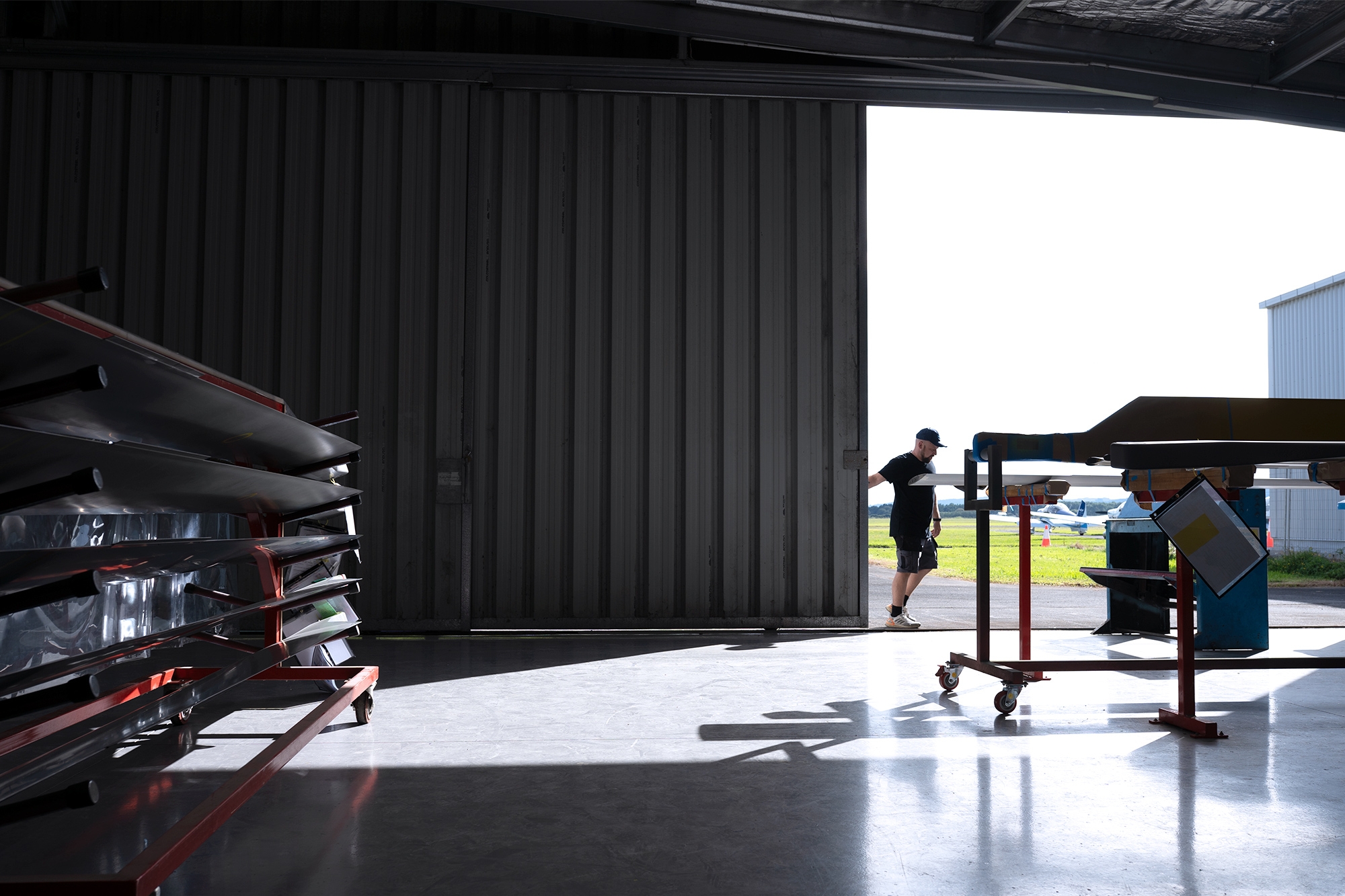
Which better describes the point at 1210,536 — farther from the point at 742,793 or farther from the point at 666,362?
the point at 666,362

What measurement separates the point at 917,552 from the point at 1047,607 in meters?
3.49

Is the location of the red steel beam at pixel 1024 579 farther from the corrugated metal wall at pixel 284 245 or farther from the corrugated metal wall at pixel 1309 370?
the corrugated metal wall at pixel 1309 370

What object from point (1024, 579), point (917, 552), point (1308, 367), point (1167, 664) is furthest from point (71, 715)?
point (1308, 367)

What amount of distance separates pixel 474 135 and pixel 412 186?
0.60 metres

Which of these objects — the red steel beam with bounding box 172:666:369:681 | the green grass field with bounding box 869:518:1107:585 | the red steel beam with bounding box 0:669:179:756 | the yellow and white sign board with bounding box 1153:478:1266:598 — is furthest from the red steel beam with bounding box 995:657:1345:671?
the red steel beam with bounding box 0:669:179:756

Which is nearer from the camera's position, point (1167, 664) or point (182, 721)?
point (182, 721)

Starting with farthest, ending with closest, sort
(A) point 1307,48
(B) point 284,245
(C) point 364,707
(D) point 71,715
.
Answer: (B) point 284,245 < (A) point 1307,48 < (C) point 364,707 < (D) point 71,715

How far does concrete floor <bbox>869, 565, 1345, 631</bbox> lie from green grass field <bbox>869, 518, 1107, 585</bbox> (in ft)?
1.48

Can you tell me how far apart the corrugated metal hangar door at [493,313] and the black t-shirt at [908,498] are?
12.3 inches

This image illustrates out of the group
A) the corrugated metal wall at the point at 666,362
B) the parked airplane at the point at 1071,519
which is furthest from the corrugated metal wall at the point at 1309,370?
the corrugated metal wall at the point at 666,362

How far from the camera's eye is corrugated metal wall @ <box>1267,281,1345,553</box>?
1675 centimetres

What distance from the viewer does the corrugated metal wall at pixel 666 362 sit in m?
6.48

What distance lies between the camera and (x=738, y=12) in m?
6.43

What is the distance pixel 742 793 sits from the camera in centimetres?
249
